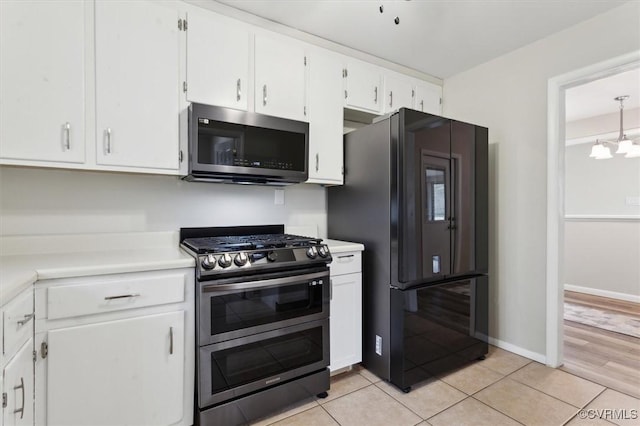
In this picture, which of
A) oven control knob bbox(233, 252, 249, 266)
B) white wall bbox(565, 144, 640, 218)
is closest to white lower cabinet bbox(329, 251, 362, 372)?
oven control knob bbox(233, 252, 249, 266)

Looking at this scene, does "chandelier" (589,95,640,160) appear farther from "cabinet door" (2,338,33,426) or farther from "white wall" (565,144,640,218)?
"cabinet door" (2,338,33,426)

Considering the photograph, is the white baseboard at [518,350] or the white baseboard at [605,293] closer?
the white baseboard at [518,350]

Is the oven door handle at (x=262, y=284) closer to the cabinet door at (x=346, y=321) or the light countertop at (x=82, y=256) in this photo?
the light countertop at (x=82, y=256)

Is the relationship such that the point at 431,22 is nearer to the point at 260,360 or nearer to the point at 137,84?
the point at 137,84

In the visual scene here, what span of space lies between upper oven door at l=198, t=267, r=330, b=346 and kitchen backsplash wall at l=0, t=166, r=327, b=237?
75 cm

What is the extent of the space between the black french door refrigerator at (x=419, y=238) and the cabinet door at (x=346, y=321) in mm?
115

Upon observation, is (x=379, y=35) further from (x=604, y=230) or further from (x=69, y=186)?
(x=604, y=230)

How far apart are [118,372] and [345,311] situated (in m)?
1.33

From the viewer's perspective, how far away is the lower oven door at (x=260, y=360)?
1640mm

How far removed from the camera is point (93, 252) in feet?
6.12

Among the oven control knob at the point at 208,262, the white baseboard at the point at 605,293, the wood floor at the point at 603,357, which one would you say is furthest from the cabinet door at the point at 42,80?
the white baseboard at the point at 605,293

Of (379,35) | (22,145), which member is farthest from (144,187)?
(379,35)

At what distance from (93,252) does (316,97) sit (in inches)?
70.5

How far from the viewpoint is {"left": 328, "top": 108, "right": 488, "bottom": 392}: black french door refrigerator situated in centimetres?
211
